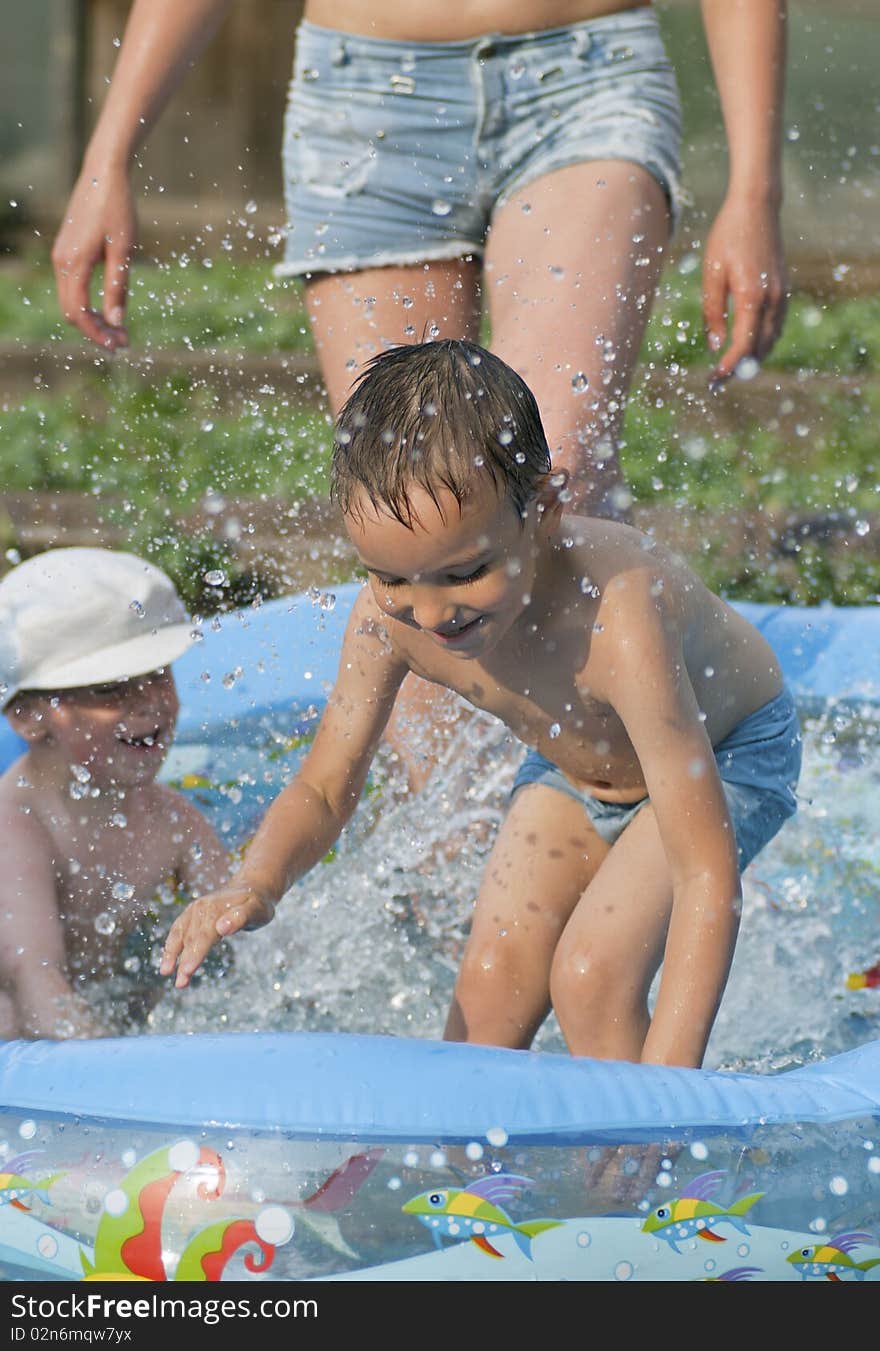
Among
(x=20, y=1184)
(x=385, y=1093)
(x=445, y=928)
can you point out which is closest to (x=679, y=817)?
(x=385, y=1093)

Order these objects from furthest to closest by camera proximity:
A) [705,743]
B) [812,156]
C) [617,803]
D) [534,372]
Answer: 1. [812,156]
2. [534,372]
3. [617,803]
4. [705,743]

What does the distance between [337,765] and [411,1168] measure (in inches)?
25.1

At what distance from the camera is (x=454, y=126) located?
106 inches

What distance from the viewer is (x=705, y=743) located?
6.65ft

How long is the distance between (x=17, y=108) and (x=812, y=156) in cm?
374

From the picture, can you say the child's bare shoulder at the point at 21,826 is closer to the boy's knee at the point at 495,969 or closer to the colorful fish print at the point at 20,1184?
the boy's knee at the point at 495,969

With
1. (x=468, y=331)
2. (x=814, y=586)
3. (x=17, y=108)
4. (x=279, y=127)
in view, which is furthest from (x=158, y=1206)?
(x=17, y=108)

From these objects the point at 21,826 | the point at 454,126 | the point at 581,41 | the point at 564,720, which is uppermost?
the point at 581,41

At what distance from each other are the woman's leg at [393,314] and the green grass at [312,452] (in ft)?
5.85

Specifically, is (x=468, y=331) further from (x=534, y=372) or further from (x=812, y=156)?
(x=812, y=156)

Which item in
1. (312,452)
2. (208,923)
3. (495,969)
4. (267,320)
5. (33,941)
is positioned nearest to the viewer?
(208,923)

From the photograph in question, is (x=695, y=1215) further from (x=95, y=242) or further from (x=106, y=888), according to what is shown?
(x=95, y=242)

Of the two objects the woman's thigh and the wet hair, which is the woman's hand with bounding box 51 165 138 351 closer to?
the woman's thigh
